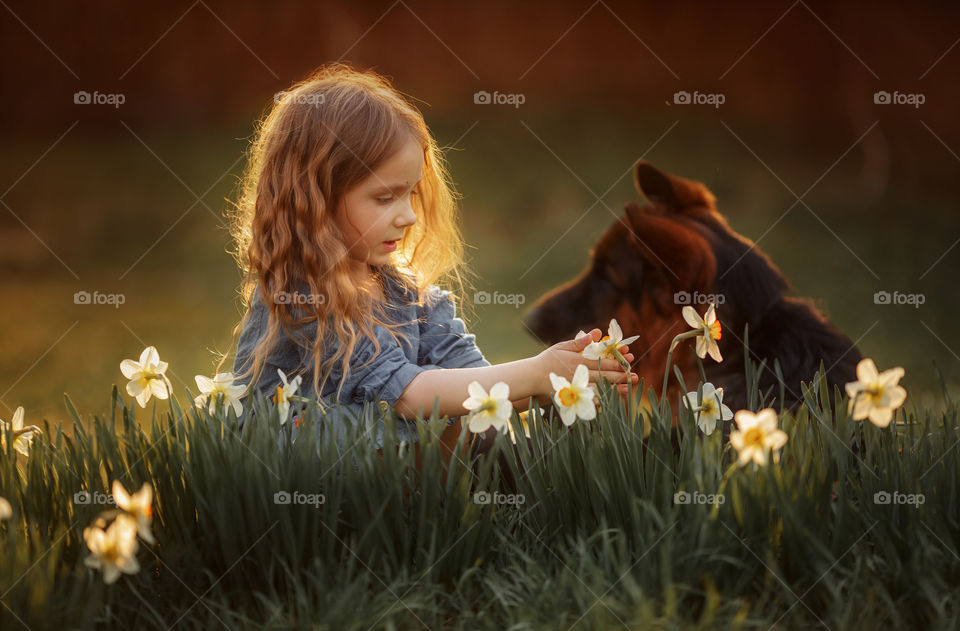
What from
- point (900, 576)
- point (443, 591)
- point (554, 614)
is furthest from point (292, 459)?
point (900, 576)

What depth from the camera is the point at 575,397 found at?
4.78ft

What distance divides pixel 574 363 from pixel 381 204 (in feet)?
2.03

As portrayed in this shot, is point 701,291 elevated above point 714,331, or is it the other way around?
point 701,291

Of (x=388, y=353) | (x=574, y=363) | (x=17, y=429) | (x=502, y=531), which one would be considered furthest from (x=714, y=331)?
(x=17, y=429)

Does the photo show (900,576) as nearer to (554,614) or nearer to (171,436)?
(554,614)

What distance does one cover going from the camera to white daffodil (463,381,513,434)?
144cm

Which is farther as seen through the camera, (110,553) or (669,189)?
(669,189)

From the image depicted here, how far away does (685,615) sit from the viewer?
120 cm

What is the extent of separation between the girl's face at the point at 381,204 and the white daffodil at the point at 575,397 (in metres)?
0.66

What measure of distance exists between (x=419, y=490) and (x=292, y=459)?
222 mm
